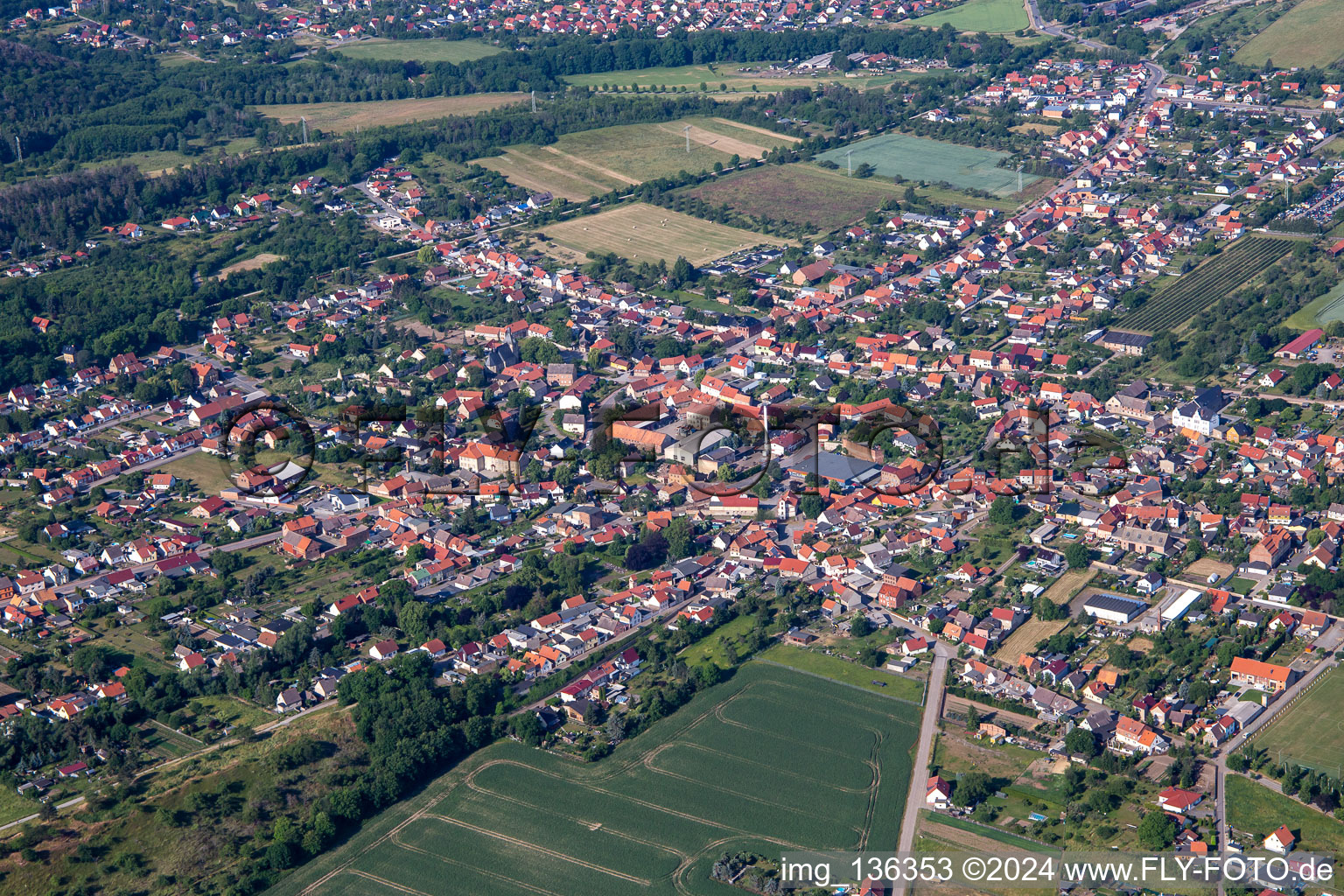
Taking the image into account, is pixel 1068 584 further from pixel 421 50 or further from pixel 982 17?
pixel 982 17

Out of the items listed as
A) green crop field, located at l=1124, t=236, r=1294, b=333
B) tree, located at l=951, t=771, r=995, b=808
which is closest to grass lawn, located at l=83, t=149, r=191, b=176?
green crop field, located at l=1124, t=236, r=1294, b=333

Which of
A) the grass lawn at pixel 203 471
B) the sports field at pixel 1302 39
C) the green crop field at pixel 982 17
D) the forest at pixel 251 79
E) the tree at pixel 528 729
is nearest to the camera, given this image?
the tree at pixel 528 729

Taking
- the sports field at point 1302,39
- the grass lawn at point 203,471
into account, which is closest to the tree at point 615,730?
the grass lawn at point 203,471

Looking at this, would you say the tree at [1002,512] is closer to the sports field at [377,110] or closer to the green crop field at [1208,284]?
the green crop field at [1208,284]

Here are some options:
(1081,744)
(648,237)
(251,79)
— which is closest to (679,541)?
(1081,744)

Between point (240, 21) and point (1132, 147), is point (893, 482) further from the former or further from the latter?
point (240, 21)

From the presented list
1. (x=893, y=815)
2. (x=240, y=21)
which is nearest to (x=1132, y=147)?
(x=893, y=815)
